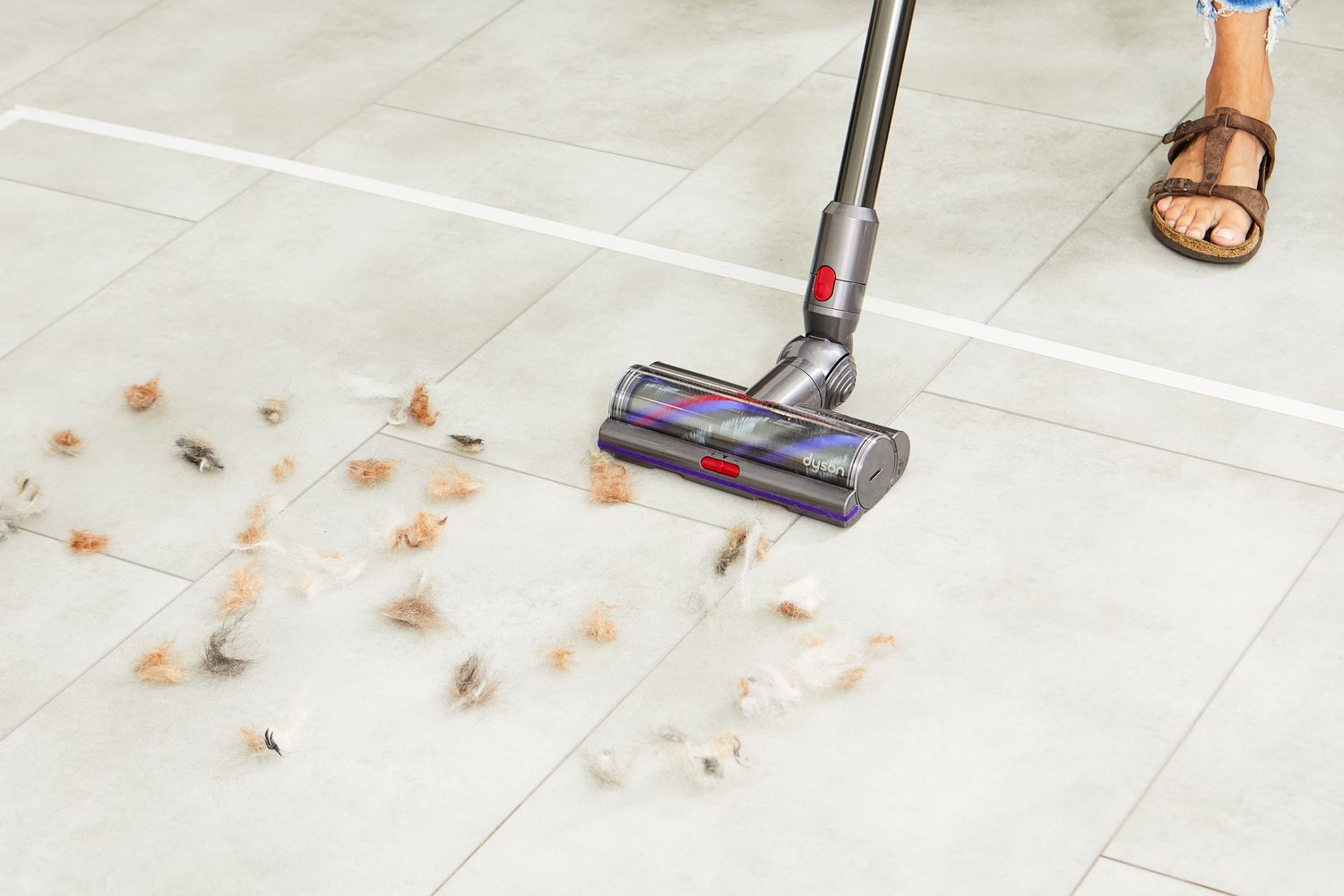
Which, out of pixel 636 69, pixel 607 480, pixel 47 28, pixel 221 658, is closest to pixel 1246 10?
pixel 636 69

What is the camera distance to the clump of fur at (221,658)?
5.05 ft

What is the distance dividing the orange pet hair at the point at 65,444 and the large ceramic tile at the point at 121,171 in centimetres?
57

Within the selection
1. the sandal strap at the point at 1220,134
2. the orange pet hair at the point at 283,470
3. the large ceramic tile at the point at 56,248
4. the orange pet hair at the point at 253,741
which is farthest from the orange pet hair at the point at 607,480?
the sandal strap at the point at 1220,134

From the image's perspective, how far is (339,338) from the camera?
6.65 ft

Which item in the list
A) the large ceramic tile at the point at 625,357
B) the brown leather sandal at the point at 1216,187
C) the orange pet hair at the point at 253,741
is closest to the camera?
the orange pet hair at the point at 253,741

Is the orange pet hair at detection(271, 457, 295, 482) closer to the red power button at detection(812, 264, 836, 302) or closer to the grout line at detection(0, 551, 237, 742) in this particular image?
the grout line at detection(0, 551, 237, 742)

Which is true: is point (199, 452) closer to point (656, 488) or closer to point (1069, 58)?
A: point (656, 488)

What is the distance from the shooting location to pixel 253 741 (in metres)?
1.46

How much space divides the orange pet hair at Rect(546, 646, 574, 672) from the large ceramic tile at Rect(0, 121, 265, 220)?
112 cm

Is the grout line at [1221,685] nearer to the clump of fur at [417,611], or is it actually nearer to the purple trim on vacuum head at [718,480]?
the purple trim on vacuum head at [718,480]

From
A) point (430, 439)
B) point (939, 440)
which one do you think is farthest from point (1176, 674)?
point (430, 439)

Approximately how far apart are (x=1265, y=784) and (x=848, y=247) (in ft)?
2.38

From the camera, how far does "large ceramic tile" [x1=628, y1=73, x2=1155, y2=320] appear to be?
83.0 inches

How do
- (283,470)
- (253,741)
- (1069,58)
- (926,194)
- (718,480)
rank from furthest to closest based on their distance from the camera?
1. (1069,58)
2. (926,194)
3. (283,470)
4. (718,480)
5. (253,741)
